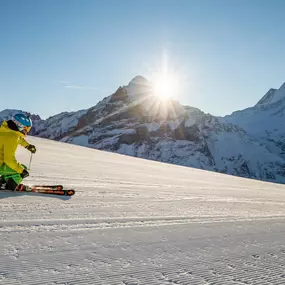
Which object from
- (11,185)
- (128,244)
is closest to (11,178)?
(11,185)

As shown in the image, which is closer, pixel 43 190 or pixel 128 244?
pixel 128 244

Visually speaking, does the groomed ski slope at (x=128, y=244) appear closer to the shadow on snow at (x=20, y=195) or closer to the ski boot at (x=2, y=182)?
the shadow on snow at (x=20, y=195)

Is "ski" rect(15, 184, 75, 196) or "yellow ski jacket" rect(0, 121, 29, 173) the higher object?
"yellow ski jacket" rect(0, 121, 29, 173)

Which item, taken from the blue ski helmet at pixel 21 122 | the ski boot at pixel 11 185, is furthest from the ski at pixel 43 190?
the blue ski helmet at pixel 21 122

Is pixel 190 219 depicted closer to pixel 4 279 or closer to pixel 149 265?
pixel 149 265

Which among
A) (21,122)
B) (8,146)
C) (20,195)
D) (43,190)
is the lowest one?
(20,195)

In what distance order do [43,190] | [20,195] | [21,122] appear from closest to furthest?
[20,195] < [21,122] < [43,190]

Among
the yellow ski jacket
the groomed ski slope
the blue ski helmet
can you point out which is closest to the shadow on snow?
the groomed ski slope

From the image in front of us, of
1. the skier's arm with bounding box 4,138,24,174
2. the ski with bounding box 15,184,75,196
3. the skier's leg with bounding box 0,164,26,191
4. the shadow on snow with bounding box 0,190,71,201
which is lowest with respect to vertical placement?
the shadow on snow with bounding box 0,190,71,201

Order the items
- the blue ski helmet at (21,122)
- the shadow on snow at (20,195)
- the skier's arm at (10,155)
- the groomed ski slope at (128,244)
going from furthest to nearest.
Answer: the blue ski helmet at (21,122) < the skier's arm at (10,155) < the shadow on snow at (20,195) < the groomed ski slope at (128,244)

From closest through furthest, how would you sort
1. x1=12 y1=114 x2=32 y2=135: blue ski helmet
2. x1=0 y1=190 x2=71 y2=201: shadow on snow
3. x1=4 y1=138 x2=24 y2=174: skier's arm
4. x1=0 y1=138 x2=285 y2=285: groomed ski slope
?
x1=0 y1=138 x2=285 y2=285: groomed ski slope, x1=0 y1=190 x2=71 y2=201: shadow on snow, x1=4 y1=138 x2=24 y2=174: skier's arm, x1=12 y1=114 x2=32 y2=135: blue ski helmet

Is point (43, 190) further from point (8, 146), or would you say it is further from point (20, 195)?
point (8, 146)

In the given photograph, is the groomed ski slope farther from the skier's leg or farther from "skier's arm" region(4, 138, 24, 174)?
"skier's arm" region(4, 138, 24, 174)

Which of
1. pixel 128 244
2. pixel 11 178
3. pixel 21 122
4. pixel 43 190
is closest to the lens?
pixel 128 244
